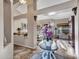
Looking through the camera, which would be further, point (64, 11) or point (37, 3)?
point (37, 3)

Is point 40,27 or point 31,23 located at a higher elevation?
point 31,23

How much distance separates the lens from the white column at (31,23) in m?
7.55

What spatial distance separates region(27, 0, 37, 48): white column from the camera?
7547 mm

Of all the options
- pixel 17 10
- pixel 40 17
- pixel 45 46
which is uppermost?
pixel 17 10

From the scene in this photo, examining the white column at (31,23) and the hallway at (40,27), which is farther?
the white column at (31,23)

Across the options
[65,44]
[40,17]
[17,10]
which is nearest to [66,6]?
[65,44]

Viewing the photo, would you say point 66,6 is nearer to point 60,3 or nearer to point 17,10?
point 60,3

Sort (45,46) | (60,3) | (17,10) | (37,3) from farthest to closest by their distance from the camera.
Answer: (17,10) → (37,3) → (60,3) → (45,46)

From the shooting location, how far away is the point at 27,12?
8.08 m

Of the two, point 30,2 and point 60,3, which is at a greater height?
point 30,2

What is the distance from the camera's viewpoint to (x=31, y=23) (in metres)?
7.73

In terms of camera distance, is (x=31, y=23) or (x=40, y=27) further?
(x=31, y=23)

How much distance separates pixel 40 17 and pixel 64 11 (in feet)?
7.18

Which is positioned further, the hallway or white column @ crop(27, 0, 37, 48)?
white column @ crop(27, 0, 37, 48)
